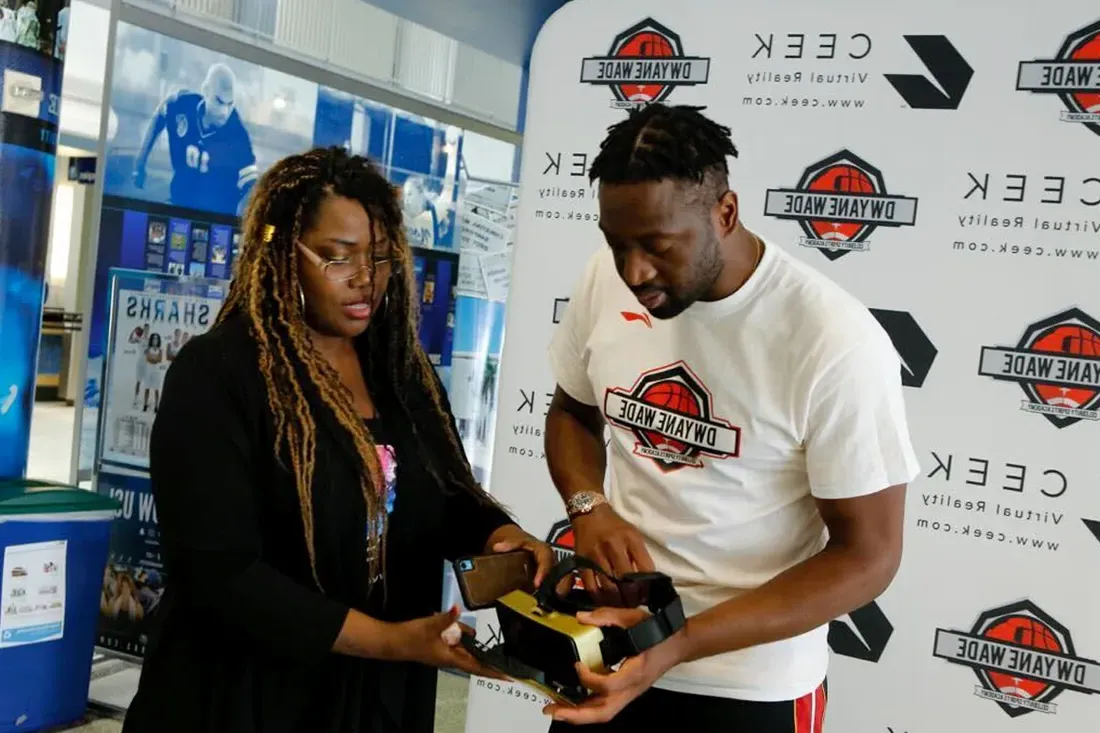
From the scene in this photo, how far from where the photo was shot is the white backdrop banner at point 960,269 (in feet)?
7.55

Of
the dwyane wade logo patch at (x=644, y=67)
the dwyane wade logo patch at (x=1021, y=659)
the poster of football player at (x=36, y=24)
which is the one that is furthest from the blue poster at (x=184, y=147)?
the dwyane wade logo patch at (x=1021, y=659)

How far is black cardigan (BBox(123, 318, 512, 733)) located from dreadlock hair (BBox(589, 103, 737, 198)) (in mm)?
555

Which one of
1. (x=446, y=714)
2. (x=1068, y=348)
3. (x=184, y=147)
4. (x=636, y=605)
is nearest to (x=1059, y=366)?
(x=1068, y=348)

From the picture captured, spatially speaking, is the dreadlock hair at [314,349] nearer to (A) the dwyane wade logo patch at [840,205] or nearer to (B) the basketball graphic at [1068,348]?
(A) the dwyane wade logo patch at [840,205]

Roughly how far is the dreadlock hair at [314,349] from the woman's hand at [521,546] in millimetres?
96

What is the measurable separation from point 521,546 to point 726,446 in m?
0.37

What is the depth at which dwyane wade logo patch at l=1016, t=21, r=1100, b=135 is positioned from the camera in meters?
2.25

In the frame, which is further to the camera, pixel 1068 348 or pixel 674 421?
pixel 1068 348

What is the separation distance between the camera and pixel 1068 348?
230cm

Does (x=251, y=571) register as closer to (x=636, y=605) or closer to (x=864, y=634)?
(x=636, y=605)

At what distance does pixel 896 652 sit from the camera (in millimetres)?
2475

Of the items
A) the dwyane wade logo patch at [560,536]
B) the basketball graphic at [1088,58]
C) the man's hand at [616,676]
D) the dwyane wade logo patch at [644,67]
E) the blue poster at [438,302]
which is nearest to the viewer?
the man's hand at [616,676]

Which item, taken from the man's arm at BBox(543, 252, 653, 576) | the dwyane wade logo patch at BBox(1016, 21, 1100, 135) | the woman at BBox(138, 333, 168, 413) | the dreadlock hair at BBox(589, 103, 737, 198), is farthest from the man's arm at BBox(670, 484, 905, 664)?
the woman at BBox(138, 333, 168, 413)

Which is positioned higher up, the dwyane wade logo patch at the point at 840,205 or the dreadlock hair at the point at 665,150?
the dwyane wade logo patch at the point at 840,205
